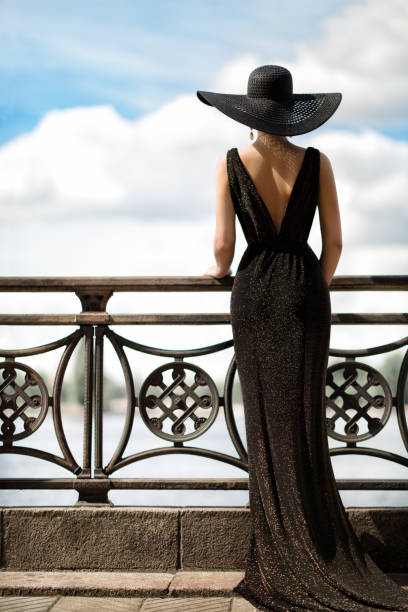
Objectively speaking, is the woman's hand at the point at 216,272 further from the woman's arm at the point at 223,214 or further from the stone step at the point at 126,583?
the stone step at the point at 126,583

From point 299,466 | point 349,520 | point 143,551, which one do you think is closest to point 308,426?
point 299,466

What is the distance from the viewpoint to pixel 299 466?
3973 millimetres

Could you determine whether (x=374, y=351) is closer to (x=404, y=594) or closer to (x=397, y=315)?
(x=397, y=315)

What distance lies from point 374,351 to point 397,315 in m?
0.25

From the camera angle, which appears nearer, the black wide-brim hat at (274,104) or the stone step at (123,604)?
the stone step at (123,604)

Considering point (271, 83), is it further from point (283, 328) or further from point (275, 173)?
point (283, 328)

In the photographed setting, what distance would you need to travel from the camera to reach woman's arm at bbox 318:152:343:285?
3994mm

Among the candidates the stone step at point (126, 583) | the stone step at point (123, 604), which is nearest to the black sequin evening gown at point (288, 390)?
the stone step at point (123, 604)

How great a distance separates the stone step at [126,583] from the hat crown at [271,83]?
2551 mm

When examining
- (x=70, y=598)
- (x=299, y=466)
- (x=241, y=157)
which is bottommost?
(x=70, y=598)

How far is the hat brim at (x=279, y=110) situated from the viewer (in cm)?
395

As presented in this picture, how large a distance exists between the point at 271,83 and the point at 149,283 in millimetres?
1334

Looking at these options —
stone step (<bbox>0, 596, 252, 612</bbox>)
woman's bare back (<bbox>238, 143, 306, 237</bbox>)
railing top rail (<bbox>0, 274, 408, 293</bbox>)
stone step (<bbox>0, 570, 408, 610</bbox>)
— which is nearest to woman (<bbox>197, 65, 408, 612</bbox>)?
woman's bare back (<bbox>238, 143, 306, 237</bbox>)

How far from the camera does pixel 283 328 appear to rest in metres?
3.95
